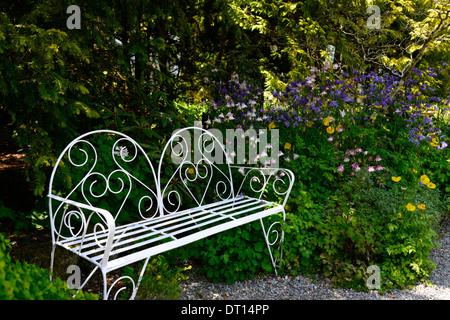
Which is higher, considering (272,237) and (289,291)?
(272,237)

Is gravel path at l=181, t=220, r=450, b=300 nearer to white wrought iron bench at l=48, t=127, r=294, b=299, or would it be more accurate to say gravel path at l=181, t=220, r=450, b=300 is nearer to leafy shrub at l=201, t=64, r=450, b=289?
leafy shrub at l=201, t=64, r=450, b=289

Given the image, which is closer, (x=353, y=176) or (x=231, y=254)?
(x=231, y=254)

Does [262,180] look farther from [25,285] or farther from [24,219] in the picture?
[25,285]

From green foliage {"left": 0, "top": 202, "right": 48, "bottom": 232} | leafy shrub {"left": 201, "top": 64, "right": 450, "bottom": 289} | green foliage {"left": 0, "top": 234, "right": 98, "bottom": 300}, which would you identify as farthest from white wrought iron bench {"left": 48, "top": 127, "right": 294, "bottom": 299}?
green foliage {"left": 0, "top": 234, "right": 98, "bottom": 300}

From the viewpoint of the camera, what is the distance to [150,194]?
10.2 ft

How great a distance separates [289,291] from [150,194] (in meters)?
1.36

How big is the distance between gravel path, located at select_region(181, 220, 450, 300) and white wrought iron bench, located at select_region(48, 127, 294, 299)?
257mm

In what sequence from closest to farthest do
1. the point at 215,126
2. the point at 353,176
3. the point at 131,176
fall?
the point at 131,176 → the point at 353,176 → the point at 215,126

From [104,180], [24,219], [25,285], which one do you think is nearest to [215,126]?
[104,180]

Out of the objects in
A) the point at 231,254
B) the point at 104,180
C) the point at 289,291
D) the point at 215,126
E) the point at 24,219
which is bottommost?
the point at 289,291

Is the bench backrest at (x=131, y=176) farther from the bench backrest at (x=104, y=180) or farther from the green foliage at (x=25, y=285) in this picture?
the green foliage at (x=25, y=285)

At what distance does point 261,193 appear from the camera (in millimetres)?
3271

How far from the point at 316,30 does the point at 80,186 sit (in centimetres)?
446
